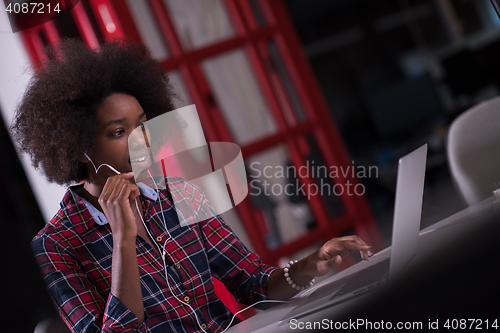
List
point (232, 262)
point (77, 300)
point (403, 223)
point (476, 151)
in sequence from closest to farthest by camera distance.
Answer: point (403, 223), point (77, 300), point (232, 262), point (476, 151)

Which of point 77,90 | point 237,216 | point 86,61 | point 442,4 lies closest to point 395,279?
point 77,90

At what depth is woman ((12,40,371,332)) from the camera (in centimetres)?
93

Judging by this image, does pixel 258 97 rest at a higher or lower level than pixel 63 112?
lower

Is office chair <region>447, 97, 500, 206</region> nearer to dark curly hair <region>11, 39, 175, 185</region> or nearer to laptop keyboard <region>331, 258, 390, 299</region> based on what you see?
laptop keyboard <region>331, 258, 390, 299</region>

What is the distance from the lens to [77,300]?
36.2 inches

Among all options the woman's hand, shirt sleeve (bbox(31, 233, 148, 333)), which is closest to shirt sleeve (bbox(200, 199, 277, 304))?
the woman's hand

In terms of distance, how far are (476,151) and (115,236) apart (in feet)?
3.80

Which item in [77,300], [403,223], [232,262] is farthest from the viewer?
[232,262]

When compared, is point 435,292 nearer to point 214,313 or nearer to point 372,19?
point 214,313

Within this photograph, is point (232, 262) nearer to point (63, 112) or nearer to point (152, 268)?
point (152, 268)

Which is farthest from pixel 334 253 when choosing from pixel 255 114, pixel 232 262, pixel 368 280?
pixel 255 114

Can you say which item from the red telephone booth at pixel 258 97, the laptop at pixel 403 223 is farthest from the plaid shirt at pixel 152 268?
the red telephone booth at pixel 258 97

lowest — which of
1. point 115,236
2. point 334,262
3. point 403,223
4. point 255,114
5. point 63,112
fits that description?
point 334,262

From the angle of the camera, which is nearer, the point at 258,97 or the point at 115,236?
the point at 115,236
